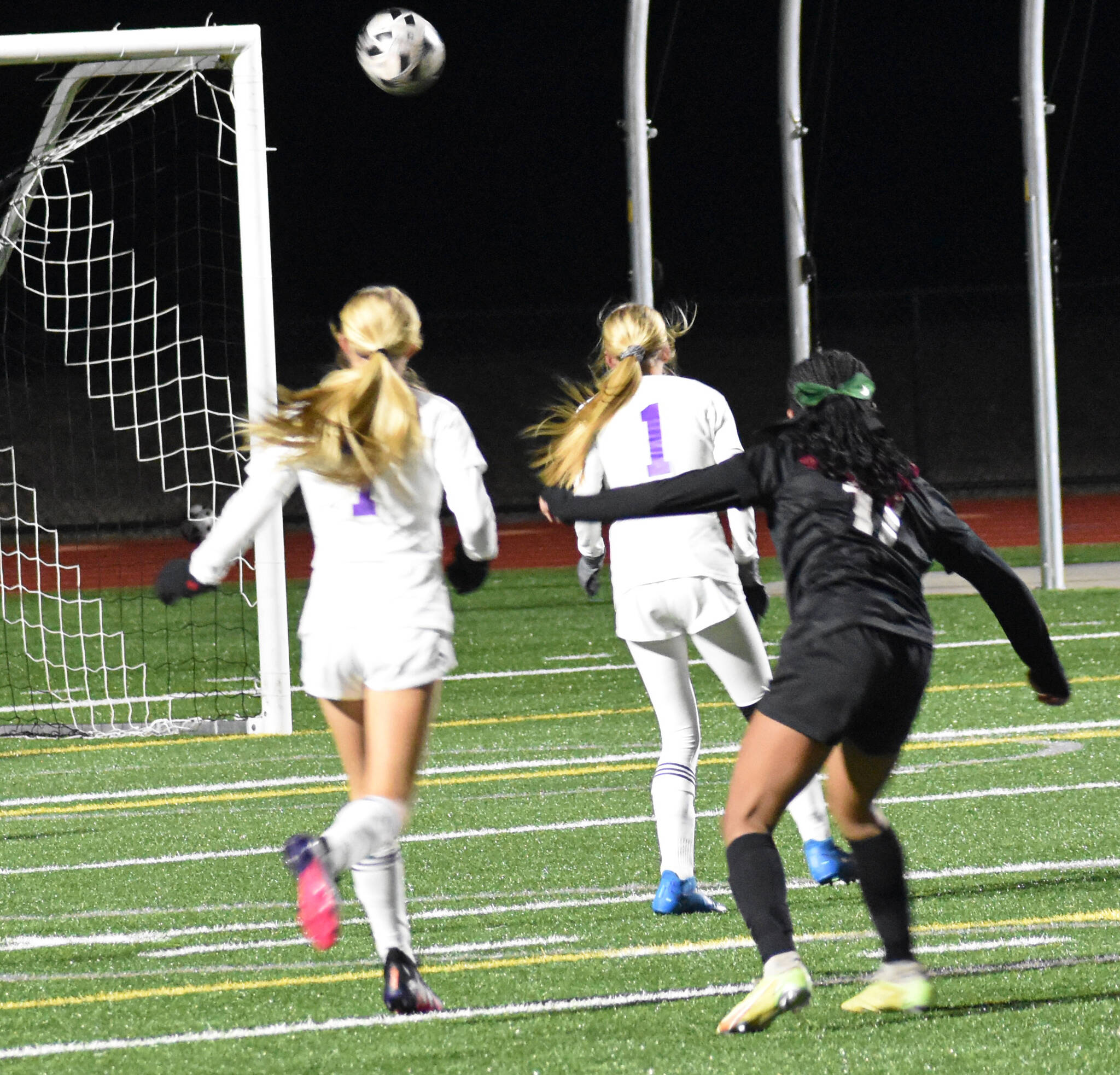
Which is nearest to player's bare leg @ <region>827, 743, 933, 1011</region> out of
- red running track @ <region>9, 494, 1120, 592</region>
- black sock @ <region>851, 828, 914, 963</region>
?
black sock @ <region>851, 828, 914, 963</region>

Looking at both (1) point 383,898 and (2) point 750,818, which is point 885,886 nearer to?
(2) point 750,818

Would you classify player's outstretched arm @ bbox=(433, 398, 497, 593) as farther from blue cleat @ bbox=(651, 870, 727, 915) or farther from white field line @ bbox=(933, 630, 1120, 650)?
white field line @ bbox=(933, 630, 1120, 650)

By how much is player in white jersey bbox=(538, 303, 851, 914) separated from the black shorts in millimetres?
1609

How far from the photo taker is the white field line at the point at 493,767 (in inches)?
327

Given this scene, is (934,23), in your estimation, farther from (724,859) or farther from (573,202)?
(724,859)

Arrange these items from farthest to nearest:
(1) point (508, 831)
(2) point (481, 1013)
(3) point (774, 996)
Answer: (1) point (508, 831) < (2) point (481, 1013) < (3) point (774, 996)

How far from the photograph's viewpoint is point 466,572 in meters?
4.88

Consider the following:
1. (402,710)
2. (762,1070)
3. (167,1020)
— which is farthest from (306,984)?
(762,1070)

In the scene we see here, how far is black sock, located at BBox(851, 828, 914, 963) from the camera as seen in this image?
4340 millimetres

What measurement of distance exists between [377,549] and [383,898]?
0.81 meters

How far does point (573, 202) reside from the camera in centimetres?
3166

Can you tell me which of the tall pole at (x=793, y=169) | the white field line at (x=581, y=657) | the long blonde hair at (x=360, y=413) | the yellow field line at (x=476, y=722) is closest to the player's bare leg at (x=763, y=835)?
the long blonde hair at (x=360, y=413)

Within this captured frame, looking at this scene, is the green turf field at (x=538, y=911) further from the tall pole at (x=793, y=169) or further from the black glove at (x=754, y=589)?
the tall pole at (x=793, y=169)

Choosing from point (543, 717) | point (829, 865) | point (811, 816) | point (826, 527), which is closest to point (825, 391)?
point (826, 527)
